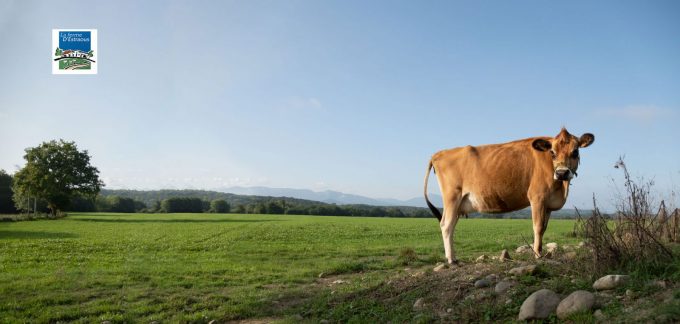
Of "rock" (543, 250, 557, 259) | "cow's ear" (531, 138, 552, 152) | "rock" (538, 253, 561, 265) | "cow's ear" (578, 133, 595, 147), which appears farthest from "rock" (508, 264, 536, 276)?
"cow's ear" (578, 133, 595, 147)

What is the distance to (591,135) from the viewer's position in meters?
8.16

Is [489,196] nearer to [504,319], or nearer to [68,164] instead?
[504,319]

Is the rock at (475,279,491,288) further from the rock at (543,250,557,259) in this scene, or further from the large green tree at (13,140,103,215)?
the large green tree at (13,140,103,215)

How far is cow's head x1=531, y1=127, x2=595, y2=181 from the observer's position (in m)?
7.59

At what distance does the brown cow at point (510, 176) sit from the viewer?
26.2ft

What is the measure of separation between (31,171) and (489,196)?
2773 inches

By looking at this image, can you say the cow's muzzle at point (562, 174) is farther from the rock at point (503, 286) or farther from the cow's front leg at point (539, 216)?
the rock at point (503, 286)

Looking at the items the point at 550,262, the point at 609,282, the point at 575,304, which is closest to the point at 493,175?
the point at 550,262

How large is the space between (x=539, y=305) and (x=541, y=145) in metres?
3.69

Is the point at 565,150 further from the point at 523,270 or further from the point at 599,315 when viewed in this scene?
the point at 599,315

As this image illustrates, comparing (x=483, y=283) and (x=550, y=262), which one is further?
(x=550, y=262)

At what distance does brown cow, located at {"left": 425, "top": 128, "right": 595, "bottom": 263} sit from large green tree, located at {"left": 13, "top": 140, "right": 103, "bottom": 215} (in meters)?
67.6

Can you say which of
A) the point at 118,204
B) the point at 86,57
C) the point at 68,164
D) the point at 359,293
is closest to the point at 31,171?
the point at 68,164

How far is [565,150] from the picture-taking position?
781 cm
